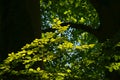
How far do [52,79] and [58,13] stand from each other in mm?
10458

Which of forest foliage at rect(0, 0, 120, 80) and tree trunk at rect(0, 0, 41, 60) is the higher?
tree trunk at rect(0, 0, 41, 60)

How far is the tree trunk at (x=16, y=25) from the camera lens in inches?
217

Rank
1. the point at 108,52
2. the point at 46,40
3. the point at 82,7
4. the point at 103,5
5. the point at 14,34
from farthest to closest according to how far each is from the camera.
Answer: the point at 82,7
the point at 103,5
the point at 14,34
the point at 108,52
the point at 46,40

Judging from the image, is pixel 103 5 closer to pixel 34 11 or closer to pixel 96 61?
pixel 34 11

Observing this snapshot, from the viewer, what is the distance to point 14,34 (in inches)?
218

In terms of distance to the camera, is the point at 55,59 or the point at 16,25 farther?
the point at 16,25

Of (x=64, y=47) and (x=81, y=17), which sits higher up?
(x=81, y=17)

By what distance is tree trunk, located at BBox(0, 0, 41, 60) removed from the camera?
5.51 metres

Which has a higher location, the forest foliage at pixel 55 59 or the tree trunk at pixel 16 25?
the tree trunk at pixel 16 25

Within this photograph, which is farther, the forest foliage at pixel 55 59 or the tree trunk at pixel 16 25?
the tree trunk at pixel 16 25

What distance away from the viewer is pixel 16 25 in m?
5.59

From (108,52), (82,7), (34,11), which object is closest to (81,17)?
(82,7)

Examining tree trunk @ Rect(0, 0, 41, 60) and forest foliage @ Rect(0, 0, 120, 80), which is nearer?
forest foliage @ Rect(0, 0, 120, 80)

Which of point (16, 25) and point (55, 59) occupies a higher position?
point (16, 25)
